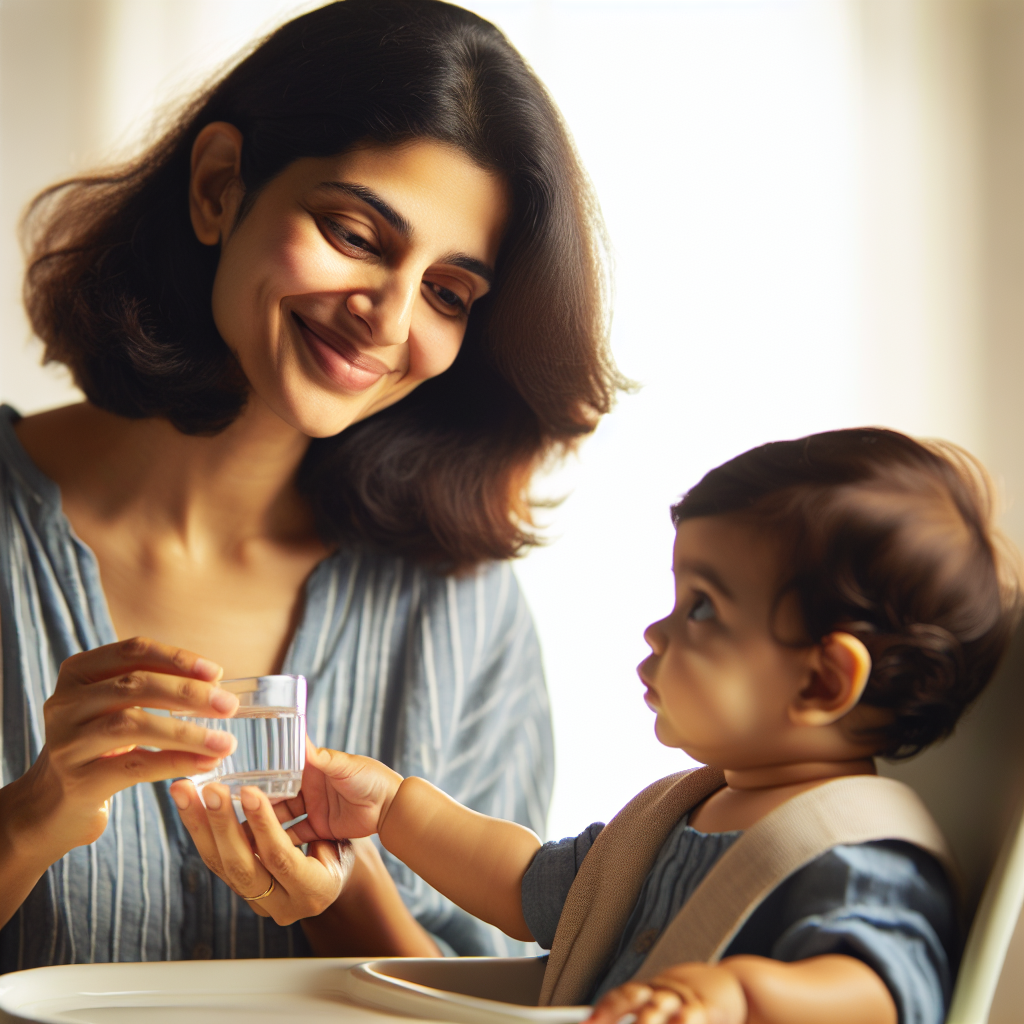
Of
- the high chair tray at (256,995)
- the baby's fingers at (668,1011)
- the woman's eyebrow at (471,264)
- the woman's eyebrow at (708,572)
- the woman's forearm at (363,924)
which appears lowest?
the woman's forearm at (363,924)

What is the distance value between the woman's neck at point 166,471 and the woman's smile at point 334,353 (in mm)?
179

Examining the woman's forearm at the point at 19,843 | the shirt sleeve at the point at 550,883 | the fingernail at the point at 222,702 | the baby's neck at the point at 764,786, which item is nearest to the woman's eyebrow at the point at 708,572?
the baby's neck at the point at 764,786

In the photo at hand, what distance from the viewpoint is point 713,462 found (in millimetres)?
1679

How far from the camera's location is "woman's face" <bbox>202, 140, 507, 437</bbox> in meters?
0.94

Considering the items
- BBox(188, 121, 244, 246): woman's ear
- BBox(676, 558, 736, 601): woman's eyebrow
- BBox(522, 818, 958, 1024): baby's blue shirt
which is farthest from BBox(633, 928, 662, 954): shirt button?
BBox(188, 121, 244, 246): woman's ear

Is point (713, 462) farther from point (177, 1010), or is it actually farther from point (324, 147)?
point (177, 1010)

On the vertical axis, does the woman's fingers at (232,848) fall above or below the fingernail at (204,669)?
below

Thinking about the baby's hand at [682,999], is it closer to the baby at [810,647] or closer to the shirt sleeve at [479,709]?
the baby at [810,647]

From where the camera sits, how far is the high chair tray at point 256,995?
543mm

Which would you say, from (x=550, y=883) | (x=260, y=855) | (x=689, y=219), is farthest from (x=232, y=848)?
(x=689, y=219)

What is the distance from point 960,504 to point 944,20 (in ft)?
4.22

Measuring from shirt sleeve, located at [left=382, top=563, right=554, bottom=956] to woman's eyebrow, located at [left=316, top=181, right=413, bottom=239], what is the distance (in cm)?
48

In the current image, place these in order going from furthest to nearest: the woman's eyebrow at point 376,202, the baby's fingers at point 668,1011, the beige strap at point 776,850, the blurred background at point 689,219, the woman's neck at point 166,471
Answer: the blurred background at point 689,219
the woman's neck at point 166,471
the woman's eyebrow at point 376,202
the beige strap at point 776,850
the baby's fingers at point 668,1011

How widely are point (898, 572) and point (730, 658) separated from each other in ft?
0.40
